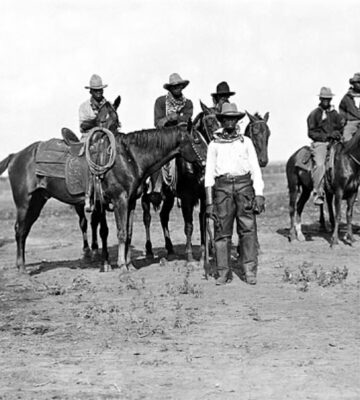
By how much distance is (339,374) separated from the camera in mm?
6320

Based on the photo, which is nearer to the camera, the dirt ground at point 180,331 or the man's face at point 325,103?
the dirt ground at point 180,331

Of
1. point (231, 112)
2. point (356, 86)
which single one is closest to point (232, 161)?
point (231, 112)

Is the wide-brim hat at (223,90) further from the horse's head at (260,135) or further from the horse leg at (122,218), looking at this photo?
the horse leg at (122,218)

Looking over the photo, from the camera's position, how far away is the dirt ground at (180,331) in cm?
617

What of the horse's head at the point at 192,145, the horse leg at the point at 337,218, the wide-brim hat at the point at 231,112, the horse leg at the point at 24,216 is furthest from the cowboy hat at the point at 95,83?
the horse leg at the point at 337,218

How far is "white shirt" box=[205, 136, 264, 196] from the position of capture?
35.0 feet

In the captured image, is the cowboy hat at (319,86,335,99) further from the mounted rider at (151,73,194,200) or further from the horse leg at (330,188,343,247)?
the mounted rider at (151,73,194,200)

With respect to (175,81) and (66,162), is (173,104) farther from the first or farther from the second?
(66,162)

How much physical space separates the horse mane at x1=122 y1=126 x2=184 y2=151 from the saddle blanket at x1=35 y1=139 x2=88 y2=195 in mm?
1024

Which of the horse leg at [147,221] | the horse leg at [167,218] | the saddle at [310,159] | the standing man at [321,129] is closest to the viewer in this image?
the horse leg at [167,218]

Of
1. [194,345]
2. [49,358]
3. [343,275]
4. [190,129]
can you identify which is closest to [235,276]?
[343,275]

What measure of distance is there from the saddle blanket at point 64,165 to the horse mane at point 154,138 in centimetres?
102

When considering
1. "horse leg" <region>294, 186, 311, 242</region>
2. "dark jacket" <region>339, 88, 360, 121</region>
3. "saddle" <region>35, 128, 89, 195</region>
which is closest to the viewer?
"saddle" <region>35, 128, 89, 195</region>

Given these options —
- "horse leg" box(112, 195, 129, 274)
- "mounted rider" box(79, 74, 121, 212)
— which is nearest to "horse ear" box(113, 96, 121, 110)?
"mounted rider" box(79, 74, 121, 212)
